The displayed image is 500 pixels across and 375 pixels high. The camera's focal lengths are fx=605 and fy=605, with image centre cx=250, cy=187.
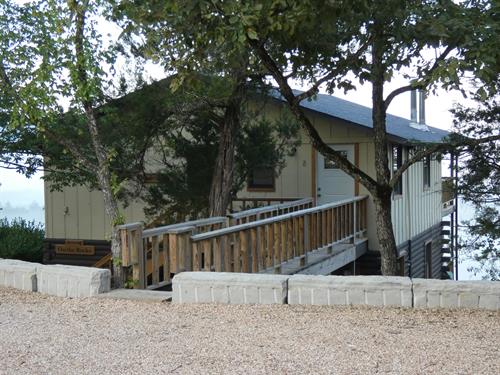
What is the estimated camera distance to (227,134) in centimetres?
1133

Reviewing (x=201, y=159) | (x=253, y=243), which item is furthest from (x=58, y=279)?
(x=201, y=159)

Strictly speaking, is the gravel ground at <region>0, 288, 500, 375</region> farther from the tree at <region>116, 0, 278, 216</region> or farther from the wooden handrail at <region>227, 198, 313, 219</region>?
the wooden handrail at <region>227, 198, 313, 219</region>

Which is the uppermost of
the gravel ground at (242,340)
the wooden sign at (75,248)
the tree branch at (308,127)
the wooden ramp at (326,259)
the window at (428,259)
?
the tree branch at (308,127)

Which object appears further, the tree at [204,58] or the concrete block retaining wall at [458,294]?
the tree at [204,58]

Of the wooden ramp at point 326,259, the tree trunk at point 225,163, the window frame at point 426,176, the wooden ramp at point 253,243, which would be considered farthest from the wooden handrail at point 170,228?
the window frame at point 426,176

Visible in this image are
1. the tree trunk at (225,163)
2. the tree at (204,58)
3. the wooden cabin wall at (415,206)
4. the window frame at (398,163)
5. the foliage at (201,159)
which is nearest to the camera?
the tree at (204,58)

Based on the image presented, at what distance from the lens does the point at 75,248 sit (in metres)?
17.2

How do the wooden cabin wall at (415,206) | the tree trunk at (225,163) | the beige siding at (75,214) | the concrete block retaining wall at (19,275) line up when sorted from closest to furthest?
the concrete block retaining wall at (19,275) < the tree trunk at (225,163) < the wooden cabin wall at (415,206) < the beige siding at (75,214)

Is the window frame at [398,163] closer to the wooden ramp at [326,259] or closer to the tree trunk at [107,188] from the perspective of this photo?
the wooden ramp at [326,259]

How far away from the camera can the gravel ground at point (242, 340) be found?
4.17 m

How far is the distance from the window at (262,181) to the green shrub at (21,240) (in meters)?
6.55

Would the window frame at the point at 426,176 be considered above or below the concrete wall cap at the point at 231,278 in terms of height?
above

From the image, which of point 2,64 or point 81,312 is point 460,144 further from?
point 2,64

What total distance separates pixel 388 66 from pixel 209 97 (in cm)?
359
